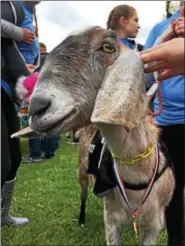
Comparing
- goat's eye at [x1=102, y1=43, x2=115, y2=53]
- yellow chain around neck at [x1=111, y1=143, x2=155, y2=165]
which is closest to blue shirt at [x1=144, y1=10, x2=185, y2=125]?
yellow chain around neck at [x1=111, y1=143, x2=155, y2=165]

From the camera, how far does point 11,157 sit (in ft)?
11.8

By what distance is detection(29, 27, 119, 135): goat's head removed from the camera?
2.01 m

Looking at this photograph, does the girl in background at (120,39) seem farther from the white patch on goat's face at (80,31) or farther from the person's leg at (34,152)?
the person's leg at (34,152)

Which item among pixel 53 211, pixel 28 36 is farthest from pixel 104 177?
pixel 53 211

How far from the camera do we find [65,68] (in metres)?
2.14

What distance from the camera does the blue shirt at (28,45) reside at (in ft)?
11.3

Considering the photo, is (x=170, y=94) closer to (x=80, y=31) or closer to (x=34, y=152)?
(x=80, y=31)

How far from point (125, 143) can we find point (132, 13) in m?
1.23

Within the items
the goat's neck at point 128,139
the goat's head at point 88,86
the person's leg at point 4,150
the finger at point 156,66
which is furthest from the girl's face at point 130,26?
the finger at point 156,66

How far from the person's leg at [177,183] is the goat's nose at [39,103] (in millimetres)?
1391

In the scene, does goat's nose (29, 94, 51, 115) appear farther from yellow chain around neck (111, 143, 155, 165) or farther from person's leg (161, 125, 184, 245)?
person's leg (161, 125, 184, 245)

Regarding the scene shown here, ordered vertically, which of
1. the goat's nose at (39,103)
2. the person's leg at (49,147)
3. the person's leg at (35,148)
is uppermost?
the goat's nose at (39,103)

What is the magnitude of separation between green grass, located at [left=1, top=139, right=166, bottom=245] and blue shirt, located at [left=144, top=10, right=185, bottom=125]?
109 cm

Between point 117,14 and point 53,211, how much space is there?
6.95 ft
